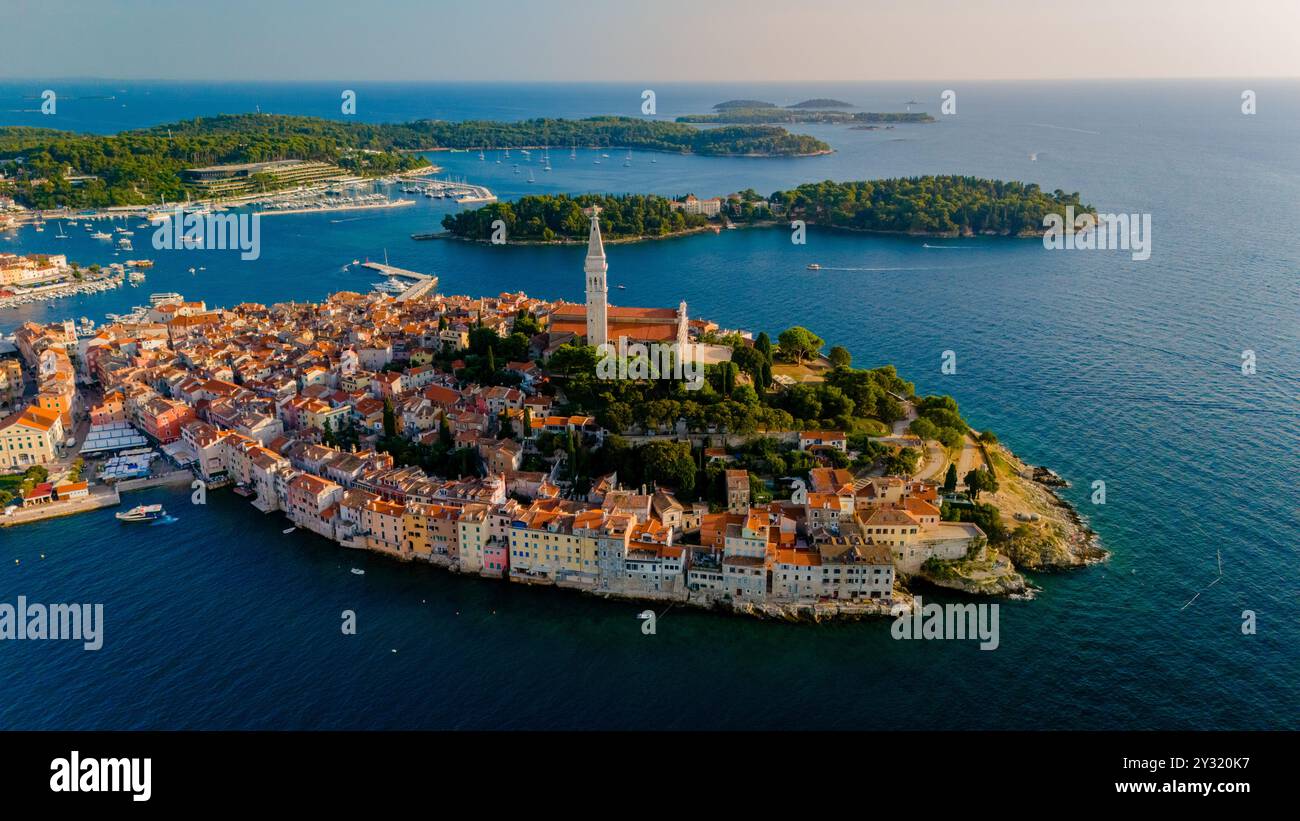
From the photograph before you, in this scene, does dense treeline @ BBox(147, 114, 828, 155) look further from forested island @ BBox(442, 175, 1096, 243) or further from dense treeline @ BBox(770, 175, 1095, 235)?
forested island @ BBox(442, 175, 1096, 243)

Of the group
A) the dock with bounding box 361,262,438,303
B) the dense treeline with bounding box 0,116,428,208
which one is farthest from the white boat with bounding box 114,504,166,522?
the dense treeline with bounding box 0,116,428,208

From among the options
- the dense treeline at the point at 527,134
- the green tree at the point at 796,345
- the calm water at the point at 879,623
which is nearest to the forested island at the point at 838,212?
the calm water at the point at 879,623

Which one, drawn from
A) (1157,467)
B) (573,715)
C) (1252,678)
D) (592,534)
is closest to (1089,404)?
(1157,467)

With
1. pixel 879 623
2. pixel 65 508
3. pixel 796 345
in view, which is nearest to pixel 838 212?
pixel 796 345

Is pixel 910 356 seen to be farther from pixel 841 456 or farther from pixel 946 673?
pixel 946 673

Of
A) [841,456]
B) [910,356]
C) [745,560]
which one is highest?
[910,356]

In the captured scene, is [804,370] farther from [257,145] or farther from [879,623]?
[257,145]
